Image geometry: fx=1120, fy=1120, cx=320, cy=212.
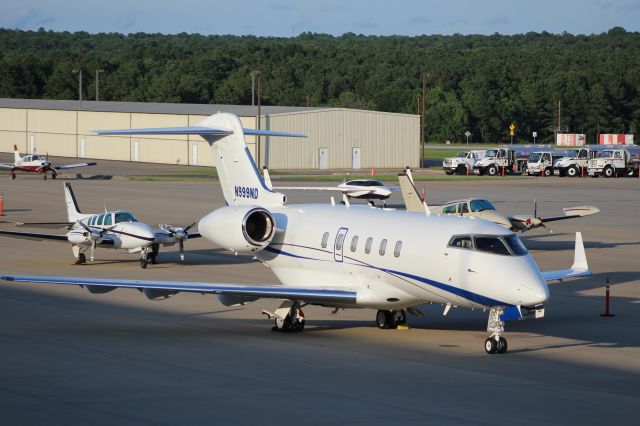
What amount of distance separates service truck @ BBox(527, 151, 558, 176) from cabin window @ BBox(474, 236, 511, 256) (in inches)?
2910

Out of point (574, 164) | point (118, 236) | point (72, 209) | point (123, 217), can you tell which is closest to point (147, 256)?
point (118, 236)

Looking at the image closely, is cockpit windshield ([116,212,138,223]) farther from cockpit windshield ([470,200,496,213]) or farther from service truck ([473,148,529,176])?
service truck ([473,148,529,176])

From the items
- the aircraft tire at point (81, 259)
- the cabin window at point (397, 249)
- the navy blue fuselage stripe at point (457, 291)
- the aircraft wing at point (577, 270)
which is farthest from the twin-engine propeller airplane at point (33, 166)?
the navy blue fuselage stripe at point (457, 291)

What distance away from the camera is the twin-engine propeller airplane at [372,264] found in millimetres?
20125

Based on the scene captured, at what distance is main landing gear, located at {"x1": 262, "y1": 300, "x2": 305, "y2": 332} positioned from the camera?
73.8ft

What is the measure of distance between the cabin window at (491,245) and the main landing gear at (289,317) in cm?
412

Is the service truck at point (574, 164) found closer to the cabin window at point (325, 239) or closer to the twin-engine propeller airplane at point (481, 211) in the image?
the twin-engine propeller airplane at point (481, 211)

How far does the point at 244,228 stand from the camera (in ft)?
76.9

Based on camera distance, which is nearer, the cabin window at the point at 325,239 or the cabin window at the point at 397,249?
the cabin window at the point at 397,249

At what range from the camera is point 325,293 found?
2172cm

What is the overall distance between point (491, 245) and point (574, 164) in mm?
75033

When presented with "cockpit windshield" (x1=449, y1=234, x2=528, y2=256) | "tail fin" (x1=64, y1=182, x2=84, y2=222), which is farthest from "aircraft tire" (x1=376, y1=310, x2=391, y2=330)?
"tail fin" (x1=64, y1=182, x2=84, y2=222)

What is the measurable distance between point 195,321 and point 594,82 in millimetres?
133970

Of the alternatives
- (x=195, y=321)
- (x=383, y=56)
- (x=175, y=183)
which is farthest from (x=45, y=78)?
(x=195, y=321)
